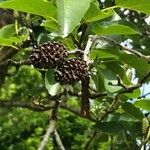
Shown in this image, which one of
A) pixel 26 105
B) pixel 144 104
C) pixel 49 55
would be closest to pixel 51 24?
pixel 49 55

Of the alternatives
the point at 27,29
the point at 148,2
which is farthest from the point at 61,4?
the point at 27,29

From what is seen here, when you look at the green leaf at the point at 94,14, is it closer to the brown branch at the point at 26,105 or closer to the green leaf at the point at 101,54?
the green leaf at the point at 101,54

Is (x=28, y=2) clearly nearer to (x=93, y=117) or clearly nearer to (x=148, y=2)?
(x=148, y=2)

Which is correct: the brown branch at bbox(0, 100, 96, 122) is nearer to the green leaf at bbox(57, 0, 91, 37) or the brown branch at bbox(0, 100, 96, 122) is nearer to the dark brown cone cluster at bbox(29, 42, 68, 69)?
the dark brown cone cluster at bbox(29, 42, 68, 69)

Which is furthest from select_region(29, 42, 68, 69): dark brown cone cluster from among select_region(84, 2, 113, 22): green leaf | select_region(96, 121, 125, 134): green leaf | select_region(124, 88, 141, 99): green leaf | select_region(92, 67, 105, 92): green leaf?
select_region(96, 121, 125, 134): green leaf

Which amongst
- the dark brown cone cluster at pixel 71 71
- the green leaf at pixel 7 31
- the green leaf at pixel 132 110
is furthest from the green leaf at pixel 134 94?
the dark brown cone cluster at pixel 71 71
